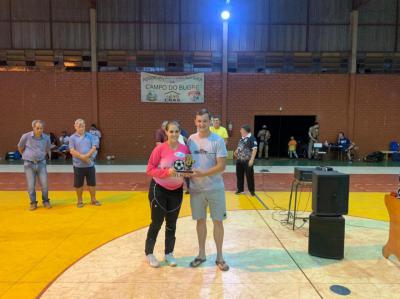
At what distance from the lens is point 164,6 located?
54.5 feet

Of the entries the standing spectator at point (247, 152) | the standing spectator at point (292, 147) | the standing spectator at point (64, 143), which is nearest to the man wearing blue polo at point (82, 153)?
the standing spectator at point (247, 152)

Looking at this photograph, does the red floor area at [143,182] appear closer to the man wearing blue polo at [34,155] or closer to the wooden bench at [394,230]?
the man wearing blue polo at [34,155]

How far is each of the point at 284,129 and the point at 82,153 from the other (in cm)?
1328

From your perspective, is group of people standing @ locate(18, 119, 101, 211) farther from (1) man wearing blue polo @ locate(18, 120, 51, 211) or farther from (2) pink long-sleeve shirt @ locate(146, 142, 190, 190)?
(2) pink long-sleeve shirt @ locate(146, 142, 190, 190)

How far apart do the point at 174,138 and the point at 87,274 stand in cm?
185

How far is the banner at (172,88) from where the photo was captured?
54.0 feet

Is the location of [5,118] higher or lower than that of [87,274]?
higher

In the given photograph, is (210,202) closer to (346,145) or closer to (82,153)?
(82,153)

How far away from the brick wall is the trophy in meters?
12.9

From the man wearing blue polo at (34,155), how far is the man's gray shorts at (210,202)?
4163mm

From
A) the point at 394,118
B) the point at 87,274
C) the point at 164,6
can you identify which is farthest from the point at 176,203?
the point at 394,118

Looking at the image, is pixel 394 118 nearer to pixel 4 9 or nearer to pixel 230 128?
pixel 230 128

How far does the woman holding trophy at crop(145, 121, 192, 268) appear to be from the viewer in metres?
3.85

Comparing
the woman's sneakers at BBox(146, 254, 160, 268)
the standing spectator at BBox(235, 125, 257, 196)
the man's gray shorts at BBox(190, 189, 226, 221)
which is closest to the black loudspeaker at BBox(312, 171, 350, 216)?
the man's gray shorts at BBox(190, 189, 226, 221)
